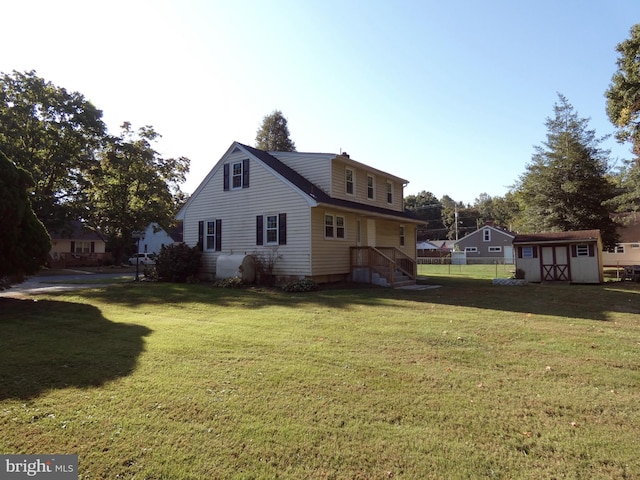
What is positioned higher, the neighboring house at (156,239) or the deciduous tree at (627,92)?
the deciduous tree at (627,92)

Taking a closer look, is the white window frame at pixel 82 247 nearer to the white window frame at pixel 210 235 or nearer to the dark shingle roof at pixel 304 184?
the white window frame at pixel 210 235

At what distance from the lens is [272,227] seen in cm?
1698

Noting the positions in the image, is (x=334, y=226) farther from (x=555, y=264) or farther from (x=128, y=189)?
(x=128, y=189)

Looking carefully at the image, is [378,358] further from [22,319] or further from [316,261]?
[316,261]

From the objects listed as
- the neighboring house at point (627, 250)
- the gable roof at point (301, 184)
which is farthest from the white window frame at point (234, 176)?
the neighboring house at point (627, 250)

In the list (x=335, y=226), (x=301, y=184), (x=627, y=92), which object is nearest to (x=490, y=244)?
(x=627, y=92)

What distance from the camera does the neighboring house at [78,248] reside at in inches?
1403

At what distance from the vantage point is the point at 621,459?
9.94 ft

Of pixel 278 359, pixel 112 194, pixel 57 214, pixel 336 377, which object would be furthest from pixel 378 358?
pixel 112 194

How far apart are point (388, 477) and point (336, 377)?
204cm

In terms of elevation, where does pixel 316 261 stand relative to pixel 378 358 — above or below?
above

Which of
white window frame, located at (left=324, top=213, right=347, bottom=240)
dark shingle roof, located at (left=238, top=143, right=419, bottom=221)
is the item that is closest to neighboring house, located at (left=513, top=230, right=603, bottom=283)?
dark shingle roof, located at (left=238, top=143, right=419, bottom=221)

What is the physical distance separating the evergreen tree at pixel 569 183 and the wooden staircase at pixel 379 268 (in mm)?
16954

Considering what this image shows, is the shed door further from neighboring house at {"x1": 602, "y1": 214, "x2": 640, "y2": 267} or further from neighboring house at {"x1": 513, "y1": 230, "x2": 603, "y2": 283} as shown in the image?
neighboring house at {"x1": 602, "y1": 214, "x2": 640, "y2": 267}
